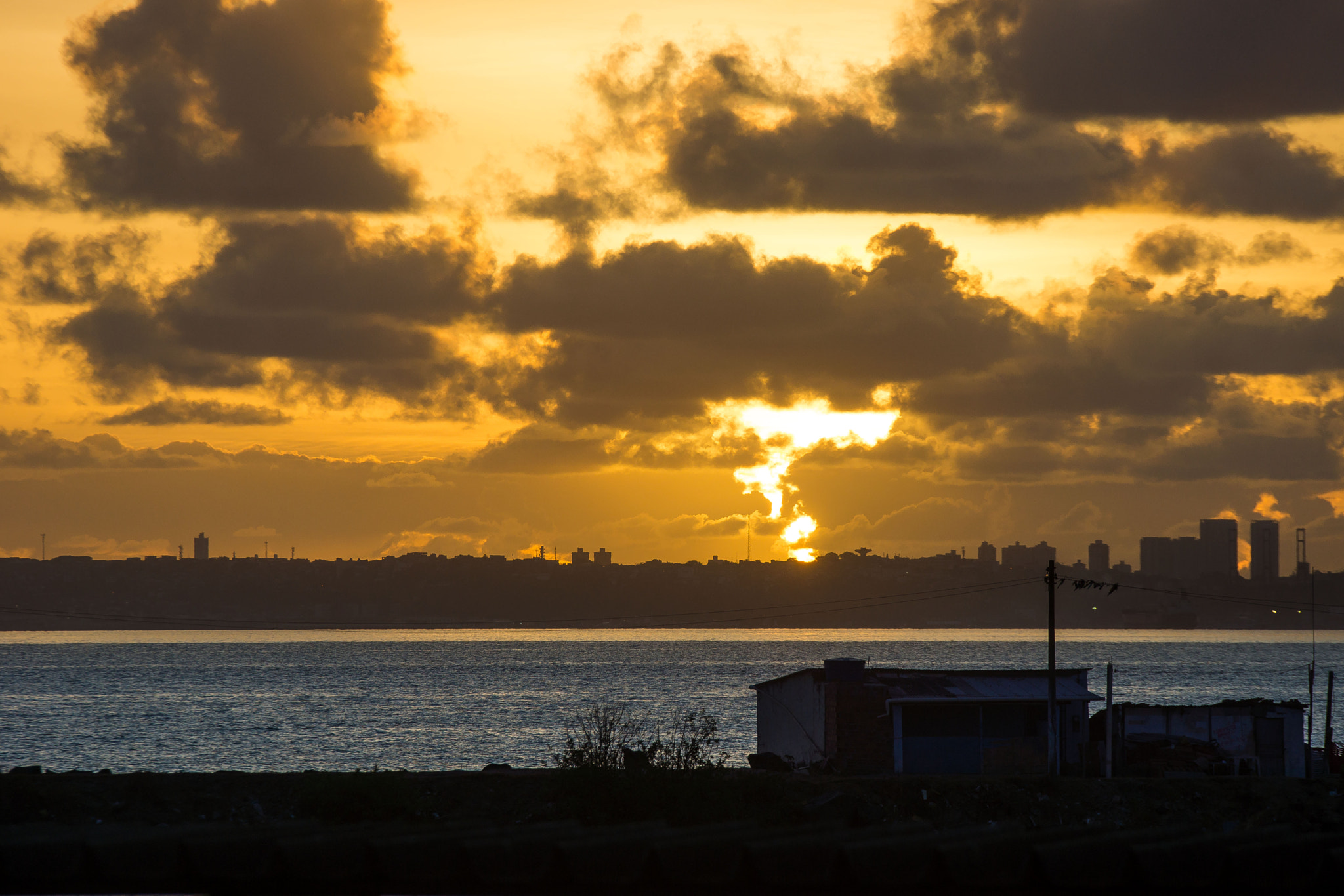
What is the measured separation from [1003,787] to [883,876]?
118 feet

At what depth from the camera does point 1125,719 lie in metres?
63.2

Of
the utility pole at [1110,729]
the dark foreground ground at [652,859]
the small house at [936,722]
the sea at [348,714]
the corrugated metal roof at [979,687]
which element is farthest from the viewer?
the sea at [348,714]

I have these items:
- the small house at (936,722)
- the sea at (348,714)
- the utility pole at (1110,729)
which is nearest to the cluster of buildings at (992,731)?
the small house at (936,722)

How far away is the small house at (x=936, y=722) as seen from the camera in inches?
2205

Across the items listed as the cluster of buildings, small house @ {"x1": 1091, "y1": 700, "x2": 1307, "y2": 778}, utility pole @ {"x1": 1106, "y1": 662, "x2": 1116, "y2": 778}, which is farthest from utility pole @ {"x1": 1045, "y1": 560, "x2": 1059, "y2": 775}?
small house @ {"x1": 1091, "y1": 700, "x2": 1307, "y2": 778}

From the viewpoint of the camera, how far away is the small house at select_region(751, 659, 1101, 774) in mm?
56000

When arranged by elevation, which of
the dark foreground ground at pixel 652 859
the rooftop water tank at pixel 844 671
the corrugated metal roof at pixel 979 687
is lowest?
the corrugated metal roof at pixel 979 687

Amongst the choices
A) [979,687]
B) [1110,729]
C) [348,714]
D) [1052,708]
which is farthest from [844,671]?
[348,714]

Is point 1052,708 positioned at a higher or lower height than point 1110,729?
higher

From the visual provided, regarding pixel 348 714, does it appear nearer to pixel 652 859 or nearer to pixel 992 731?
pixel 992 731

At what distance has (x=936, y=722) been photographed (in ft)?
184

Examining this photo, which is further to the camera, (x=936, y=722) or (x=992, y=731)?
(x=992, y=731)

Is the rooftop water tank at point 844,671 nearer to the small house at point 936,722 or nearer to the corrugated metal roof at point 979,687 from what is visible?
the small house at point 936,722

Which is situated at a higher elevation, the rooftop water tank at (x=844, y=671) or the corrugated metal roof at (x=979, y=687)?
the rooftop water tank at (x=844, y=671)
